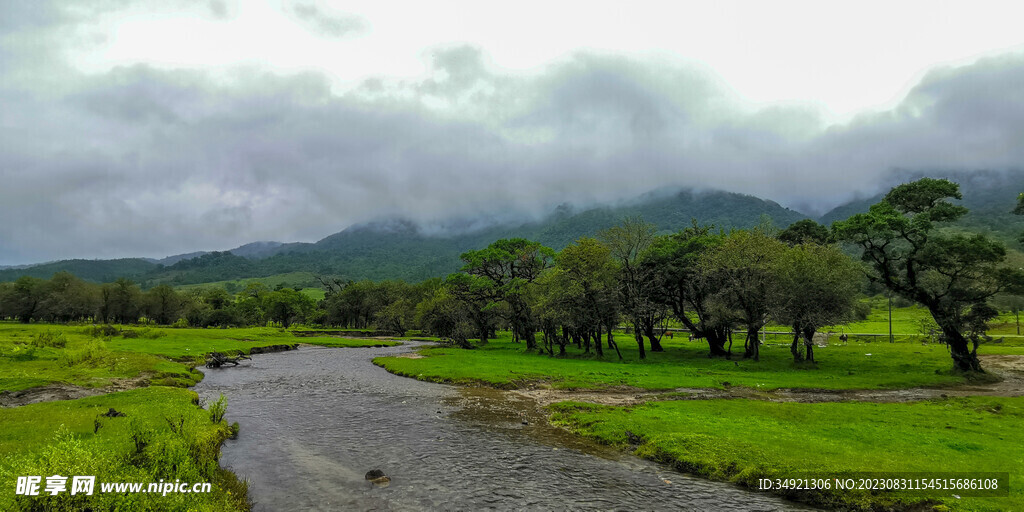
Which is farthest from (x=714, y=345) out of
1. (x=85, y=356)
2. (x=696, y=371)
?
(x=85, y=356)

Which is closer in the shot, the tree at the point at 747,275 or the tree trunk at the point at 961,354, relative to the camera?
the tree trunk at the point at 961,354

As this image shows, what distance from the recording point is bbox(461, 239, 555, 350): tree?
78.7 metres

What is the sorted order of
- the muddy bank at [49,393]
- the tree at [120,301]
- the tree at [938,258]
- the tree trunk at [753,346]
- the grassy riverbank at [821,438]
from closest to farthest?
the grassy riverbank at [821,438] < the muddy bank at [49,393] < the tree at [938,258] < the tree trunk at [753,346] < the tree at [120,301]

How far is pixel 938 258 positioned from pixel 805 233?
3150cm

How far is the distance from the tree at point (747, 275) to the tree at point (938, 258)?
29.8 feet

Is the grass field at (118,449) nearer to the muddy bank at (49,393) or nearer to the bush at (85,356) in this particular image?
the muddy bank at (49,393)

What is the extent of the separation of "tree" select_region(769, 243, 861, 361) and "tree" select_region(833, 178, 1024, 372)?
139 inches

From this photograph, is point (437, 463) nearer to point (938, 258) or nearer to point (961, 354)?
point (938, 258)

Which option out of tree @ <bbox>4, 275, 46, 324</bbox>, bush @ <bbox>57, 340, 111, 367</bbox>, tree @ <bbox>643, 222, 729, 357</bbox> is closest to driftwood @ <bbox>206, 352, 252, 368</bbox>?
bush @ <bbox>57, 340, 111, 367</bbox>

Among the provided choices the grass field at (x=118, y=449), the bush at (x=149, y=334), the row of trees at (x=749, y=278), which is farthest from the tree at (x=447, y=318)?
the grass field at (x=118, y=449)

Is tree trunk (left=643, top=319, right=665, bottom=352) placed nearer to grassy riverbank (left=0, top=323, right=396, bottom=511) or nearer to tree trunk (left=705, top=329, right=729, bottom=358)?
tree trunk (left=705, top=329, right=729, bottom=358)

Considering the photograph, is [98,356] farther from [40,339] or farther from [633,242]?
[633,242]

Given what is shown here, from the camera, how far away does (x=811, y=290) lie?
5134 cm

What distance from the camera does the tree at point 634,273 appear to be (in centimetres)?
5978
